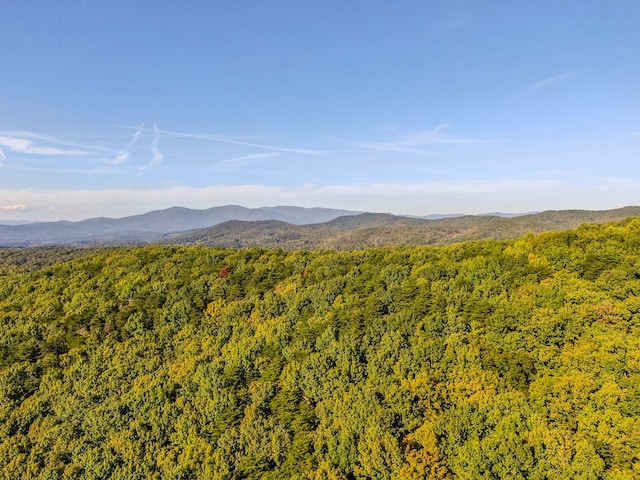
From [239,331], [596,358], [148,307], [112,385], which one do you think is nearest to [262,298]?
[239,331]

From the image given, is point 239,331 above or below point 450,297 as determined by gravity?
below

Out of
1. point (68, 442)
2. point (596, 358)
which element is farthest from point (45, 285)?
point (596, 358)

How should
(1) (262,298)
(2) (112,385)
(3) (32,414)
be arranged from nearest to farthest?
(3) (32,414) → (2) (112,385) → (1) (262,298)

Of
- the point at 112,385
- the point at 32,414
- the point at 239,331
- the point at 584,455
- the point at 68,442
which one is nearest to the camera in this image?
the point at 584,455

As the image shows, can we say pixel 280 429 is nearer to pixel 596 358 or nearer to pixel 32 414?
pixel 596 358

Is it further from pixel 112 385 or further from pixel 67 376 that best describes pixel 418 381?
pixel 67 376

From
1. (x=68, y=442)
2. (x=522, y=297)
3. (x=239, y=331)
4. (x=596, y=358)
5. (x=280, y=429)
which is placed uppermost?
(x=522, y=297)

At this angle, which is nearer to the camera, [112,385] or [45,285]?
[112,385]
